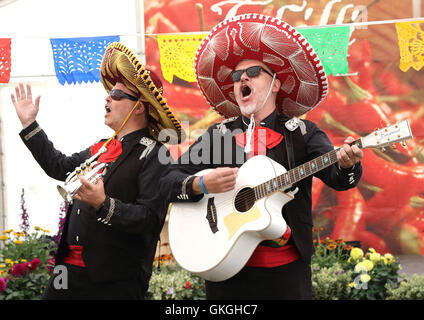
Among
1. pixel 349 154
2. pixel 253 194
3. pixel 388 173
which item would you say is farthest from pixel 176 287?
pixel 388 173

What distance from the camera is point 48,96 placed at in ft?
Answer: 21.0

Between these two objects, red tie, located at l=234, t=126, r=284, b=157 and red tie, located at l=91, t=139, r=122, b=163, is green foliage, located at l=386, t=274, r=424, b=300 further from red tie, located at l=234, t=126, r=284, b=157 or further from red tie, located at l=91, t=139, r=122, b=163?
red tie, located at l=91, t=139, r=122, b=163

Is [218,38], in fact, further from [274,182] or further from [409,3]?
[409,3]

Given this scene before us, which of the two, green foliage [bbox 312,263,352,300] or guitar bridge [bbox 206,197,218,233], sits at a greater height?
guitar bridge [bbox 206,197,218,233]

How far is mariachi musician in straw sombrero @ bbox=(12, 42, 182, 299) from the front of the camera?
255 cm

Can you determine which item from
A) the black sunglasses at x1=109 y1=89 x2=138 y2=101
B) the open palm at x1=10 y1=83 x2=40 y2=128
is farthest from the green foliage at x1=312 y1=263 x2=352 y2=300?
the open palm at x1=10 y1=83 x2=40 y2=128

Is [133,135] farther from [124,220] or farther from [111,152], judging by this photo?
[124,220]

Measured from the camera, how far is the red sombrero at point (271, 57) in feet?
8.29

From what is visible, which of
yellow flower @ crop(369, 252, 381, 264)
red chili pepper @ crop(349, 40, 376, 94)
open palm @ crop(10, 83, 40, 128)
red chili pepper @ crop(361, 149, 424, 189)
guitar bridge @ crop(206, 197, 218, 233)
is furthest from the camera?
red chili pepper @ crop(349, 40, 376, 94)

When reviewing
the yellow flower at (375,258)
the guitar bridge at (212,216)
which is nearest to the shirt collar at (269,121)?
the guitar bridge at (212,216)

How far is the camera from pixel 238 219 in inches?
91.9

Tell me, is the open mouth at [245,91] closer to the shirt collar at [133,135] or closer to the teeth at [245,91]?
the teeth at [245,91]

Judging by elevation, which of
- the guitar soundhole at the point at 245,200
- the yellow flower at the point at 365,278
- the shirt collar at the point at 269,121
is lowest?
the yellow flower at the point at 365,278

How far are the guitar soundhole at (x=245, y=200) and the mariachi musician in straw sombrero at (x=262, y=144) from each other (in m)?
0.03
